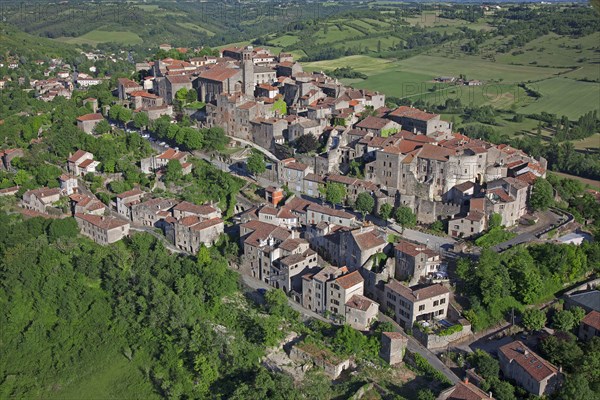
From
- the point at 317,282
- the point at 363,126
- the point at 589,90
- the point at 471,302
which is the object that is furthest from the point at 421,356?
the point at 589,90

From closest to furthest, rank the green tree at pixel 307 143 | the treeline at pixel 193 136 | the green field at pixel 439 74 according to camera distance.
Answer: the green tree at pixel 307 143
the treeline at pixel 193 136
the green field at pixel 439 74

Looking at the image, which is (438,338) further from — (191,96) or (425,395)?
(191,96)

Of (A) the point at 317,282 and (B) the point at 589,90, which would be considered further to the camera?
(B) the point at 589,90

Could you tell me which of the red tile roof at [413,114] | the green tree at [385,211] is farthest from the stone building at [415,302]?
the red tile roof at [413,114]

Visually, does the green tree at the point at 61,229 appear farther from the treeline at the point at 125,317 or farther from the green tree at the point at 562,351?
the green tree at the point at 562,351

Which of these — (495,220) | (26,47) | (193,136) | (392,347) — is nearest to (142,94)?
(193,136)

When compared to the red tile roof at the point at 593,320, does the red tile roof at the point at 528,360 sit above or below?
below

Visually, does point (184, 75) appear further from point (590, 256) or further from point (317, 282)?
point (590, 256)
